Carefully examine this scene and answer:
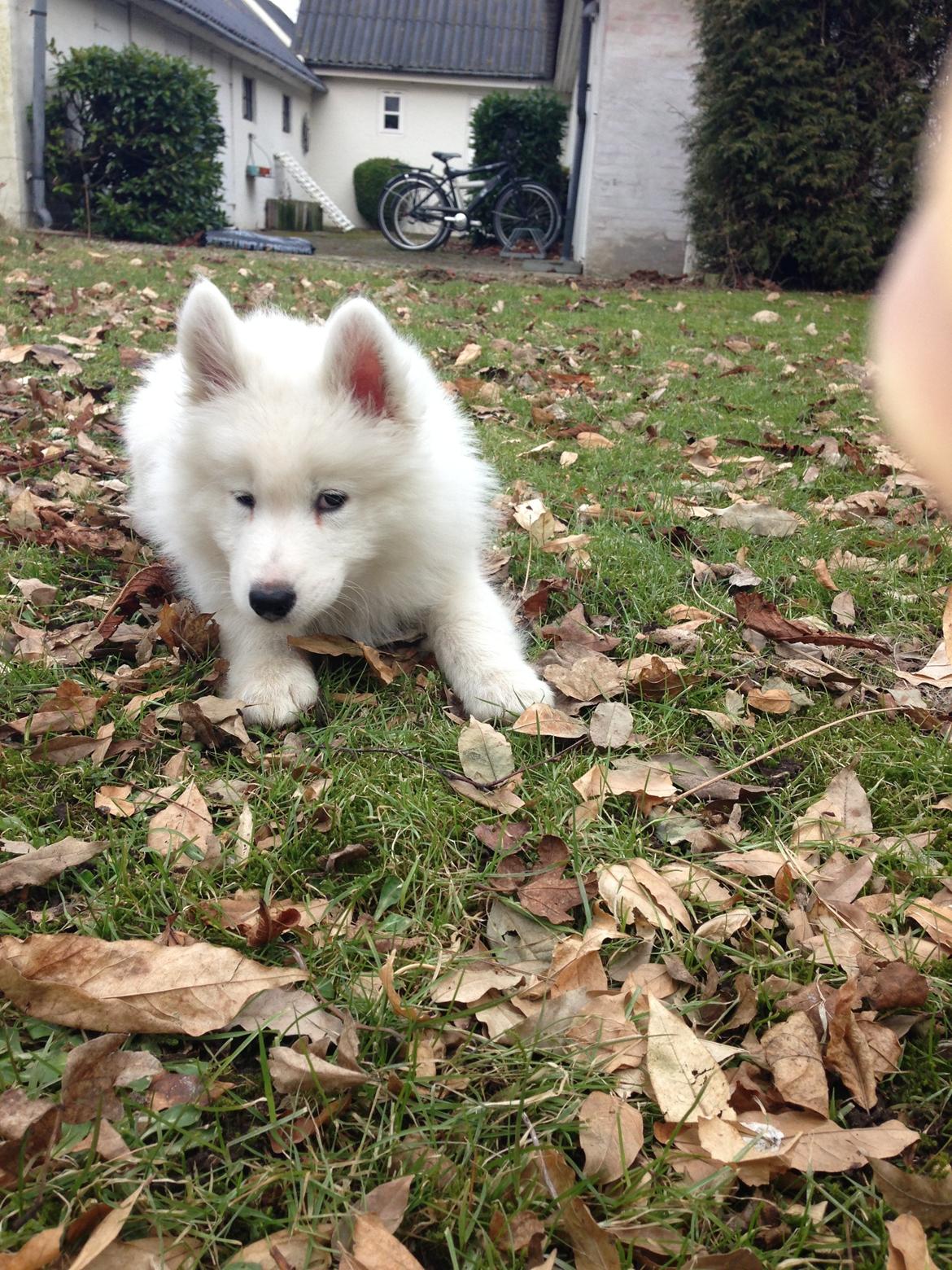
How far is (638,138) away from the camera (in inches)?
568

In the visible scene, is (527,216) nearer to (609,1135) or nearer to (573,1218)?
(609,1135)

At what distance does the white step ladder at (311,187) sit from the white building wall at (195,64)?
0.39 meters

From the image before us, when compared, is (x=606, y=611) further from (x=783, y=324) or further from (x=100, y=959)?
(x=783, y=324)

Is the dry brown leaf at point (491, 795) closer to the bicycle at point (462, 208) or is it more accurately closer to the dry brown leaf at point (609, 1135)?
the dry brown leaf at point (609, 1135)

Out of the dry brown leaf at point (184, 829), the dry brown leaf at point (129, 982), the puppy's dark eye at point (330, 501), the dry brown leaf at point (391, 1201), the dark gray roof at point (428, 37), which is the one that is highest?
the dark gray roof at point (428, 37)

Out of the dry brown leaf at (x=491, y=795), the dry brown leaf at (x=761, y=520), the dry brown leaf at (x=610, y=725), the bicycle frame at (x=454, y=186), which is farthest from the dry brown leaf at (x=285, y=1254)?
the bicycle frame at (x=454, y=186)

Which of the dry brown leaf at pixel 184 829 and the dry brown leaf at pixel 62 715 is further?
the dry brown leaf at pixel 62 715

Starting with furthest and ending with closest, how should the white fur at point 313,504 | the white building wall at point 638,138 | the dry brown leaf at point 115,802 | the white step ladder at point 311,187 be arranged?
the white step ladder at point 311,187
the white building wall at point 638,138
the white fur at point 313,504
the dry brown leaf at point 115,802

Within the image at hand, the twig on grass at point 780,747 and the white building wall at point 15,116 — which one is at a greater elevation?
the white building wall at point 15,116

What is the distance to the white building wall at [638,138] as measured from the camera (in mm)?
13875

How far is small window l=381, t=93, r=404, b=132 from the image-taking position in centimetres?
2945

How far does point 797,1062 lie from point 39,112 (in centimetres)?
1605

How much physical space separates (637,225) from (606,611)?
1360 centimetres

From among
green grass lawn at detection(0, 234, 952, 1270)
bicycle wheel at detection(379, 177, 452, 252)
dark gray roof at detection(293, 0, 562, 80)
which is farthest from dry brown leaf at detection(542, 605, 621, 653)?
dark gray roof at detection(293, 0, 562, 80)
